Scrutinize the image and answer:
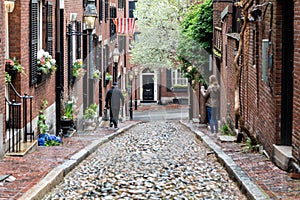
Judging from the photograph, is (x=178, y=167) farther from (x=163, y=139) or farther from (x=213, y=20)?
(x=213, y=20)

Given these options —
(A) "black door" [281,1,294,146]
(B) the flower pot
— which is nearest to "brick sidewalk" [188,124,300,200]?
(A) "black door" [281,1,294,146]

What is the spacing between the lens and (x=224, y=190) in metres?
8.48

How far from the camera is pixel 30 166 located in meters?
9.84

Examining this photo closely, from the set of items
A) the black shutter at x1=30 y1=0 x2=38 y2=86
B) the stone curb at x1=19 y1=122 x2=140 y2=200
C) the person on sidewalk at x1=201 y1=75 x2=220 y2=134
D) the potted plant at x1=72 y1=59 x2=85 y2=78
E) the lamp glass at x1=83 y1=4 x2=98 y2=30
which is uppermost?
the lamp glass at x1=83 y1=4 x2=98 y2=30

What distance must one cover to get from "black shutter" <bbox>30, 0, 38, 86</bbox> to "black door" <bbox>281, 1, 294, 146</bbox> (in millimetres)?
5391

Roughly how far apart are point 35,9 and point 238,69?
14.9 ft

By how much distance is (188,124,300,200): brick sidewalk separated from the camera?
7.56 metres

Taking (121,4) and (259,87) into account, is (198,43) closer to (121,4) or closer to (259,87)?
(259,87)

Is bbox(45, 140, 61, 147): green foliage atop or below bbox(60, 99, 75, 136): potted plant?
below

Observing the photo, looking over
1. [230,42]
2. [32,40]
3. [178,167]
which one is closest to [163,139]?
[230,42]

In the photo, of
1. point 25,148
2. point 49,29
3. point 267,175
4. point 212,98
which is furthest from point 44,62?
point 267,175

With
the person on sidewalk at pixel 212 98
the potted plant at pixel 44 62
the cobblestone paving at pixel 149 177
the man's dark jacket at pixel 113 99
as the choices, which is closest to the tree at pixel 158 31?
the man's dark jacket at pixel 113 99

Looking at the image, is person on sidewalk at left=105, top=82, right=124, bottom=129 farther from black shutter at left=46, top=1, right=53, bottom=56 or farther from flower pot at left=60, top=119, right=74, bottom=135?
black shutter at left=46, top=1, right=53, bottom=56

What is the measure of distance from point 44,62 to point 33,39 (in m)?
0.98
